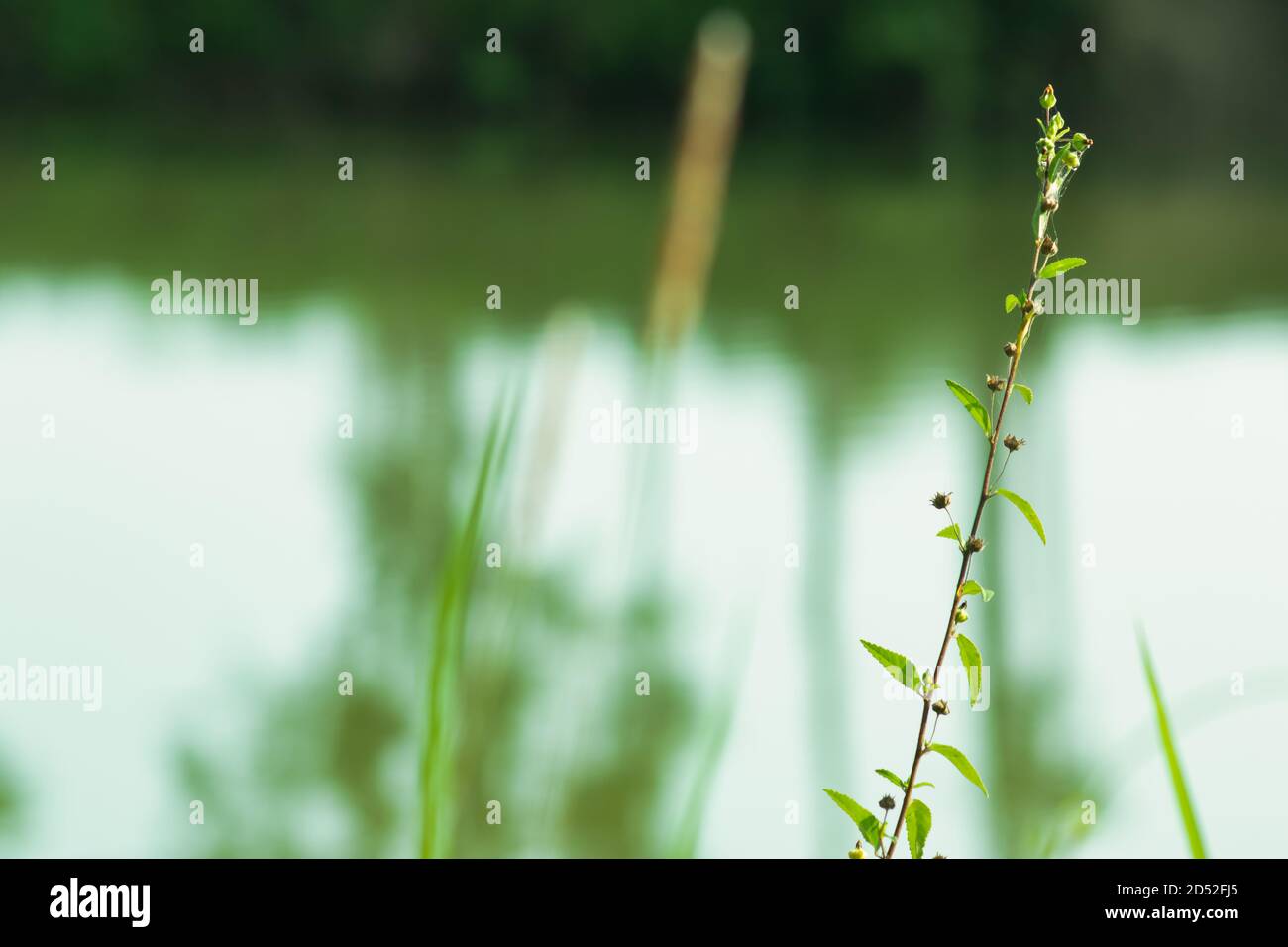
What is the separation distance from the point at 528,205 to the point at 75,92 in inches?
364

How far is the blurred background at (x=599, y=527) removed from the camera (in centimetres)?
317

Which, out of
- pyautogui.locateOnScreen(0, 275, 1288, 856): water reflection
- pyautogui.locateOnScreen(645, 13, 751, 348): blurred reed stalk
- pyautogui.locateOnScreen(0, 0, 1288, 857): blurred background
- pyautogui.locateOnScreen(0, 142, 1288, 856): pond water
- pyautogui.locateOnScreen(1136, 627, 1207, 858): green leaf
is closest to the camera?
pyautogui.locateOnScreen(1136, 627, 1207, 858): green leaf

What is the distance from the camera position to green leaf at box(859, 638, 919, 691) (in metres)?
0.46

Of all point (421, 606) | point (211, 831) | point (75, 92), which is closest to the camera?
point (211, 831)

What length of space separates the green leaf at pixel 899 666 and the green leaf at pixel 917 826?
4 cm

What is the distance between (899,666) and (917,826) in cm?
5

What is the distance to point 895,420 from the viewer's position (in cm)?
644

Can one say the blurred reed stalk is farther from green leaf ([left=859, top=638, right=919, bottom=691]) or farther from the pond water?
green leaf ([left=859, top=638, right=919, bottom=691])

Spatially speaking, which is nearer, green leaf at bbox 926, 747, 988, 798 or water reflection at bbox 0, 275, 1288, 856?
green leaf at bbox 926, 747, 988, 798

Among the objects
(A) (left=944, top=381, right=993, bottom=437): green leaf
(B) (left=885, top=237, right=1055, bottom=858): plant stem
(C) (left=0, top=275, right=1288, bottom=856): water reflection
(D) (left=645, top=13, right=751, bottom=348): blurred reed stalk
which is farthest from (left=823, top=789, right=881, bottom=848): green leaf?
(C) (left=0, top=275, right=1288, bottom=856): water reflection

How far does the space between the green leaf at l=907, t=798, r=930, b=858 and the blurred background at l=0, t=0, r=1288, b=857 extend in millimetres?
97

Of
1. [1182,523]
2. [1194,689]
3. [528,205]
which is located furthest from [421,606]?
[528,205]

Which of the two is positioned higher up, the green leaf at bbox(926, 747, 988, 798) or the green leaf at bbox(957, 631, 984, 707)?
the green leaf at bbox(957, 631, 984, 707)
